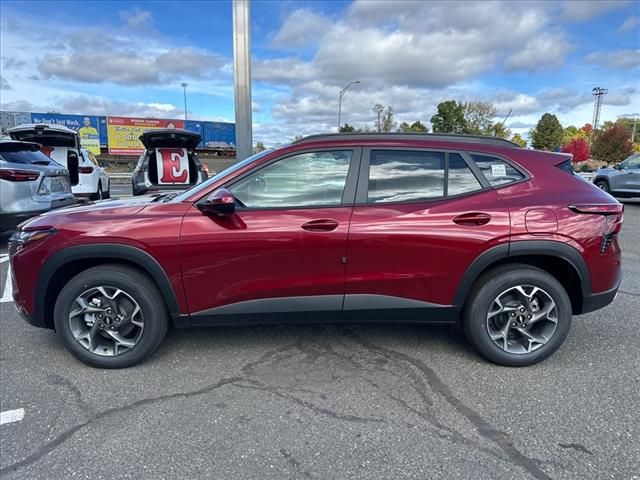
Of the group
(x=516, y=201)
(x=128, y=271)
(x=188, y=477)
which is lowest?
(x=188, y=477)

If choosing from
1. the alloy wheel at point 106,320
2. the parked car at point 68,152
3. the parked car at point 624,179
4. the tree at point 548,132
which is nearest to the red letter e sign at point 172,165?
the parked car at point 68,152

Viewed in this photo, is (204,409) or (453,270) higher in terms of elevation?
(453,270)

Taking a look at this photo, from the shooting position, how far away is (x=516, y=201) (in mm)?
3090

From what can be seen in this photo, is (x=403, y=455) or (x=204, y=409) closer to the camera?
(x=403, y=455)

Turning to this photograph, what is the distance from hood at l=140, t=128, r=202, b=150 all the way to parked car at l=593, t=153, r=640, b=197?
39.3 feet

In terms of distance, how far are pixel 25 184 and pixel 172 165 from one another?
3.33 m

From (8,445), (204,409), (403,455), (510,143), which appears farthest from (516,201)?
(8,445)

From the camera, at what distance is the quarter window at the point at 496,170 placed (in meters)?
3.18

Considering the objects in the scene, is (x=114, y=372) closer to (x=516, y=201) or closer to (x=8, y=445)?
(x=8, y=445)

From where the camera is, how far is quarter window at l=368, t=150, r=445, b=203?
313 cm

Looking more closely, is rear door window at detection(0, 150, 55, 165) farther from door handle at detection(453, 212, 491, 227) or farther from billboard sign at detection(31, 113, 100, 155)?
billboard sign at detection(31, 113, 100, 155)

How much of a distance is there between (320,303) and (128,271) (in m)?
1.39

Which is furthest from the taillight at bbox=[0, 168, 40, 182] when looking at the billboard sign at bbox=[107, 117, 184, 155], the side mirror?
the billboard sign at bbox=[107, 117, 184, 155]

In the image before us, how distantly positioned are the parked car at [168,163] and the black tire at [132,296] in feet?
18.8
